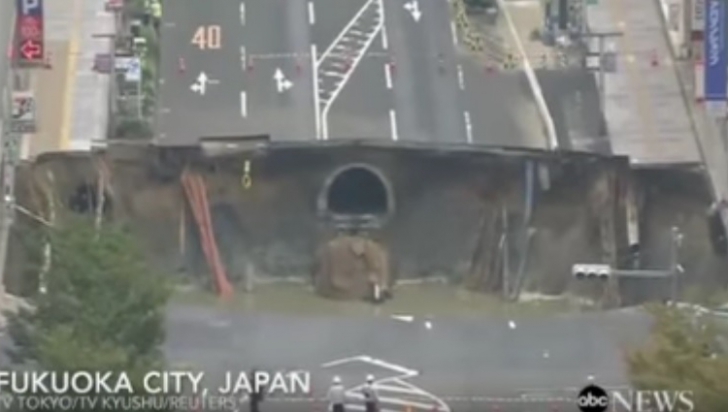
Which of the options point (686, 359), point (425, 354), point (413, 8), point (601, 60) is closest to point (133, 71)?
point (601, 60)

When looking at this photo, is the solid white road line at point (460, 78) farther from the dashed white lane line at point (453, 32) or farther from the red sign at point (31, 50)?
the red sign at point (31, 50)

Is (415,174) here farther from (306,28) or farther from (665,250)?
(306,28)

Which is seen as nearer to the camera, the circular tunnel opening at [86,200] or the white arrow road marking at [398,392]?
the white arrow road marking at [398,392]

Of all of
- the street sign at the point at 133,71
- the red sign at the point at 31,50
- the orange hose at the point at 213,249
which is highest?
the street sign at the point at 133,71

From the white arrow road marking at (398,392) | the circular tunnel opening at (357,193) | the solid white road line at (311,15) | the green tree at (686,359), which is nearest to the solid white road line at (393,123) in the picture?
the circular tunnel opening at (357,193)

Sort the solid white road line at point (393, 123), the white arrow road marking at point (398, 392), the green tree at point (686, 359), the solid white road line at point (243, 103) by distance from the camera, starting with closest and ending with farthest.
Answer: the green tree at point (686, 359) < the white arrow road marking at point (398, 392) < the solid white road line at point (393, 123) < the solid white road line at point (243, 103)

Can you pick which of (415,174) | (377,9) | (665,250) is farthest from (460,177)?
(377,9)
